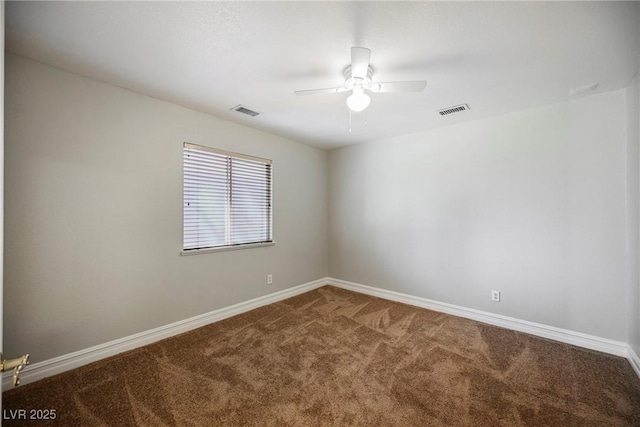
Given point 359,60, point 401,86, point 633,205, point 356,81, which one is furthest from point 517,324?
point 359,60

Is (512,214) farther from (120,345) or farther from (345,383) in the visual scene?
(120,345)

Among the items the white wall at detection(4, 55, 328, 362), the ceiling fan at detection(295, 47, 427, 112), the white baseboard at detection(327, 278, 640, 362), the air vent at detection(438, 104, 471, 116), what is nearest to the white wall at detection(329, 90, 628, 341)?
the white baseboard at detection(327, 278, 640, 362)

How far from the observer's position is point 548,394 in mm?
1906

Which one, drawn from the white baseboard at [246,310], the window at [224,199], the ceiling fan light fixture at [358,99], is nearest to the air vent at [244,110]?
the window at [224,199]

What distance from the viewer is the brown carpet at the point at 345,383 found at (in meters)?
1.71

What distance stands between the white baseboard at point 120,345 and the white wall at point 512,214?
1979 mm

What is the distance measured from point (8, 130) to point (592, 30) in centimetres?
395

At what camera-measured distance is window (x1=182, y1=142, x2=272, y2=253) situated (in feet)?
9.65

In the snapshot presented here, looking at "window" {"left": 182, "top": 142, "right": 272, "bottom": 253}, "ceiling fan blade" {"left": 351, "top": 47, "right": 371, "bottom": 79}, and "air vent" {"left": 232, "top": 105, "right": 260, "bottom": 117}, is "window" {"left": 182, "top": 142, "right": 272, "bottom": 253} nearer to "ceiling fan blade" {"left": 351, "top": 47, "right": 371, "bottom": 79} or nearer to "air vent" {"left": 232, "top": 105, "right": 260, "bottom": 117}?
"air vent" {"left": 232, "top": 105, "right": 260, "bottom": 117}

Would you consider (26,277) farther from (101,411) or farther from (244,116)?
(244,116)

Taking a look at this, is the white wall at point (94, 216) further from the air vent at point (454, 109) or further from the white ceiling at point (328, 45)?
the air vent at point (454, 109)

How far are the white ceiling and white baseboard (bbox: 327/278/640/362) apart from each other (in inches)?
89.9

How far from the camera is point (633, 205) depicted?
2260 millimetres

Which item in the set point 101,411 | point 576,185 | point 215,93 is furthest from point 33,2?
point 576,185
